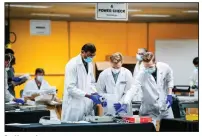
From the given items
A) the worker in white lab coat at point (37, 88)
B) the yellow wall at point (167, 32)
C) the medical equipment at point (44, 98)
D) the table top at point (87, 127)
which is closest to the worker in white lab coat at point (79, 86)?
the table top at point (87, 127)

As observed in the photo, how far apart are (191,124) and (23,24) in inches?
214

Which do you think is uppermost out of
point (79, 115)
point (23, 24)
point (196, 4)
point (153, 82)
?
point (23, 24)

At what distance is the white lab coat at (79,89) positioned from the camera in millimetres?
3311

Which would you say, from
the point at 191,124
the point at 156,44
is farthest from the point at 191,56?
the point at 191,124

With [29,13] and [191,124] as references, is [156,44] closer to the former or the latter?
[29,13]

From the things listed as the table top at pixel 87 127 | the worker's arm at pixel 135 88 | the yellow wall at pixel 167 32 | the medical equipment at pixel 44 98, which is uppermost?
the yellow wall at pixel 167 32

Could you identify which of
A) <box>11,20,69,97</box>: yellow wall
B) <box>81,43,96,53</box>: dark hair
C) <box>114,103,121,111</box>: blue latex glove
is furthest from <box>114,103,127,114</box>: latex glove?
<box>11,20,69,97</box>: yellow wall

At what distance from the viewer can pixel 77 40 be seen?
293 inches

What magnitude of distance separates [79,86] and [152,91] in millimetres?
582

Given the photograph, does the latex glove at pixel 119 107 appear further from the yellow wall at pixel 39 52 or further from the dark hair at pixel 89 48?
the yellow wall at pixel 39 52

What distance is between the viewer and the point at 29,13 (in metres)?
6.84

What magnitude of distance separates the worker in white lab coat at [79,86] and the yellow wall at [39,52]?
392 cm

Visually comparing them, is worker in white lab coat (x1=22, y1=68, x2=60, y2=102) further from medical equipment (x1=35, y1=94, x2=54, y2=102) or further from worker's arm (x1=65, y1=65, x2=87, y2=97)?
worker's arm (x1=65, y1=65, x2=87, y2=97)

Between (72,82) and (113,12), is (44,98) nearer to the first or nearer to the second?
(72,82)
